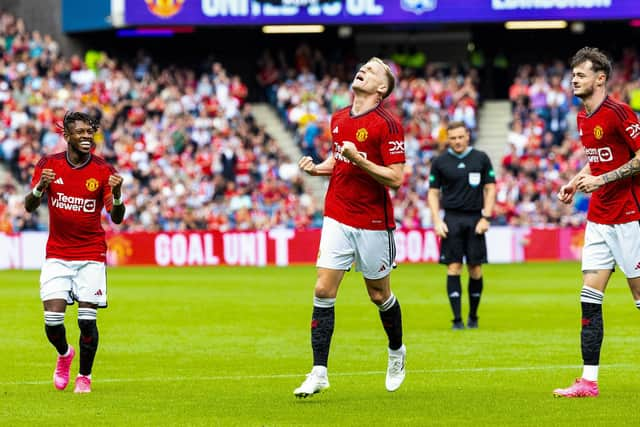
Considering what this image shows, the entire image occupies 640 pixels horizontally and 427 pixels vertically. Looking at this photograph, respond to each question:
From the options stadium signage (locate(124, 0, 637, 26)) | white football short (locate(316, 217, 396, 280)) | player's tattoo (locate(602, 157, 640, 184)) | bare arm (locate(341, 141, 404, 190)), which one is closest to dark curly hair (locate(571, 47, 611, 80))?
player's tattoo (locate(602, 157, 640, 184))

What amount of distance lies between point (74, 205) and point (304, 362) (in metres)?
3.10

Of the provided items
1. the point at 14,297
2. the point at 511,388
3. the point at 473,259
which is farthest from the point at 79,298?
the point at 14,297

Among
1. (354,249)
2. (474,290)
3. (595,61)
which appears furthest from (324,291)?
(474,290)

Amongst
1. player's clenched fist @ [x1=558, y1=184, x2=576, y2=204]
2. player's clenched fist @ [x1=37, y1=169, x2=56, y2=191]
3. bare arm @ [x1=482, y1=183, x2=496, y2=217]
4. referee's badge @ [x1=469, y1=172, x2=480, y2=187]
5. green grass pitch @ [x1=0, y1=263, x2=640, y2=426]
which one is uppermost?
player's clenched fist @ [x1=37, y1=169, x2=56, y2=191]

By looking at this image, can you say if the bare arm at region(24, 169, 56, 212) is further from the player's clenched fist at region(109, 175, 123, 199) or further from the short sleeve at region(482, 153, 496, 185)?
the short sleeve at region(482, 153, 496, 185)

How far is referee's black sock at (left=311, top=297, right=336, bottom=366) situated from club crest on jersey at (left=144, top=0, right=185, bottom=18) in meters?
28.5

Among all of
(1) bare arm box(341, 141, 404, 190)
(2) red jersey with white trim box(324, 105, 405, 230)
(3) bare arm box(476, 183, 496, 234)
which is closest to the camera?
(1) bare arm box(341, 141, 404, 190)

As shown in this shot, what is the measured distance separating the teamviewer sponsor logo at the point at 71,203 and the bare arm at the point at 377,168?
2282mm

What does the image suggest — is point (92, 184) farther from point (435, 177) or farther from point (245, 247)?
point (245, 247)

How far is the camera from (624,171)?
10273mm

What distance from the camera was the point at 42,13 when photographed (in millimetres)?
40938

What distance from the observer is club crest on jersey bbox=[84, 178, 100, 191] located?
11.2 meters

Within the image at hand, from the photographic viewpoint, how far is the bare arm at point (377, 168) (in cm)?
991

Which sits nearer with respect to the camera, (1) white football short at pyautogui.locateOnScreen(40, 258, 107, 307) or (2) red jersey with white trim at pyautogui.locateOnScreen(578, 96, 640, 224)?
(2) red jersey with white trim at pyautogui.locateOnScreen(578, 96, 640, 224)
